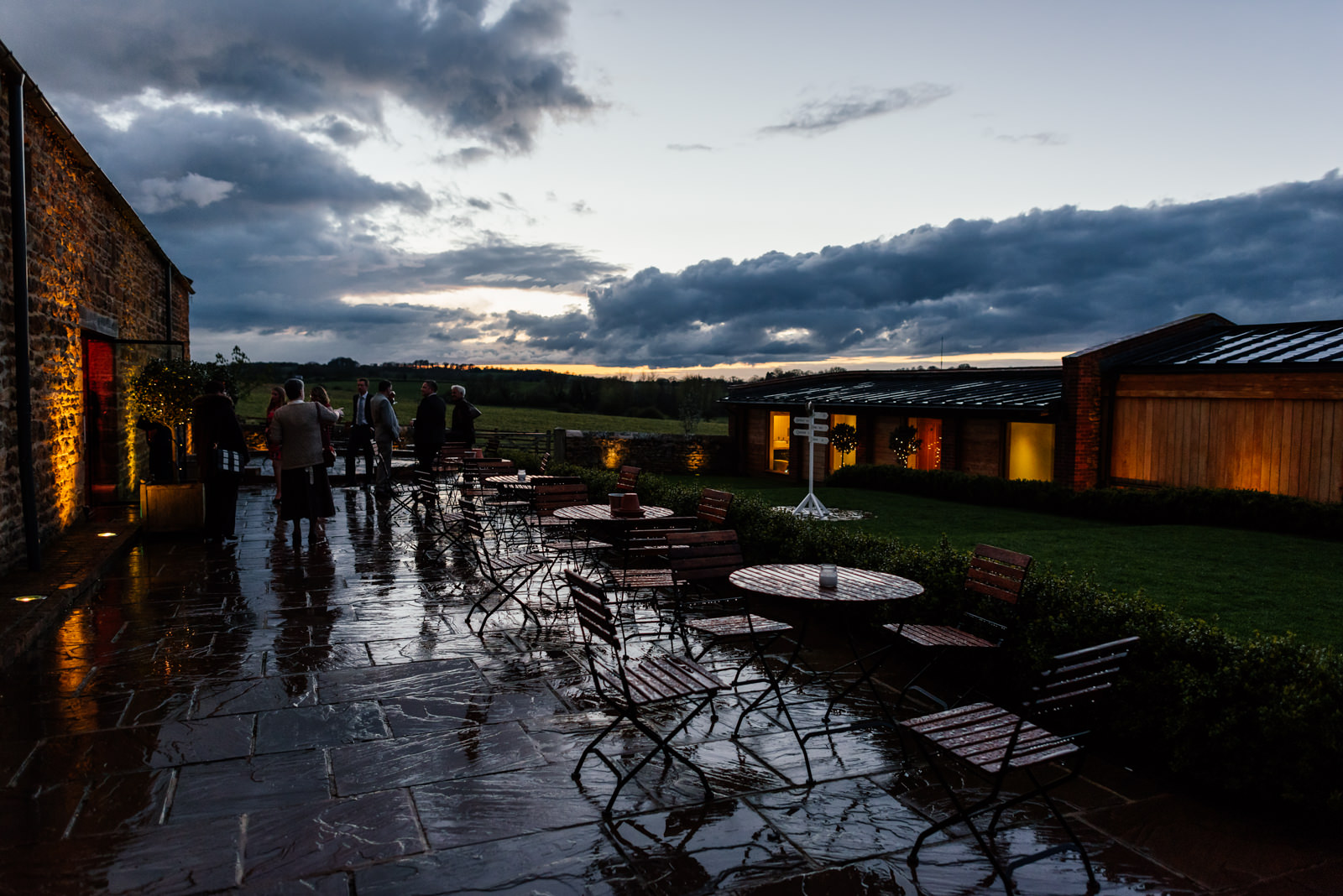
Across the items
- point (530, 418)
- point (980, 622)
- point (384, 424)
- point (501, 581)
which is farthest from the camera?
point (530, 418)

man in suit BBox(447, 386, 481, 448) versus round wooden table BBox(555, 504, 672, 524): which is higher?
man in suit BBox(447, 386, 481, 448)

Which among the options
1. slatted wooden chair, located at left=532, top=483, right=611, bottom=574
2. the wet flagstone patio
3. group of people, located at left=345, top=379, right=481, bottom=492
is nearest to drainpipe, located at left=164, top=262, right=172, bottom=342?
group of people, located at left=345, top=379, right=481, bottom=492

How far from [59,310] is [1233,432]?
648 inches

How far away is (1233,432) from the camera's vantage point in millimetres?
13547

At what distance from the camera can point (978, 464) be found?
1909 cm

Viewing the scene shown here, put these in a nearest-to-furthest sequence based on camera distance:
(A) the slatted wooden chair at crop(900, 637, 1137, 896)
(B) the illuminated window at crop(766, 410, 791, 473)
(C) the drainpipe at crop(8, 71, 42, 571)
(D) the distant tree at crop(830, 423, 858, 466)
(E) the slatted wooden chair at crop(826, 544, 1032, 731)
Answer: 1. (A) the slatted wooden chair at crop(900, 637, 1137, 896)
2. (E) the slatted wooden chair at crop(826, 544, 1032, 731)
3. (C) the drainpipe at crop(8, 71, 42, 571)
4. (D) the distant tree at crop(830, 423, 858, 466)
5. (B) the illuminated window at crop(766, 410, 791, 473)

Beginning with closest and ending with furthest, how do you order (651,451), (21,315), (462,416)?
1. (21,315)
2. (462,416)
3. (651,451)

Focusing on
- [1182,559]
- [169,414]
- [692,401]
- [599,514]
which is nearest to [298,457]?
[169,414]

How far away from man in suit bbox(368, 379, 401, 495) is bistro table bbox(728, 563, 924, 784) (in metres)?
8.44

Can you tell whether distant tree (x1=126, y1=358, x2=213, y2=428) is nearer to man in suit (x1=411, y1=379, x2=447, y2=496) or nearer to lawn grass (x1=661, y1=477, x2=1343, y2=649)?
man in suit (x1=411, y1=379, x2=447, y2=496)

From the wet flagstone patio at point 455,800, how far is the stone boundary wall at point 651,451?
17772mm

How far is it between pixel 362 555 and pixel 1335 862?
25.9ft

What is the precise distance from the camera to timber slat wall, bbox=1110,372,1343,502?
40.4 ft

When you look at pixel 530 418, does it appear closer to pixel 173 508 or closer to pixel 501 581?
pixel 173 508
